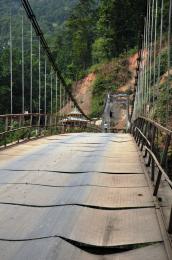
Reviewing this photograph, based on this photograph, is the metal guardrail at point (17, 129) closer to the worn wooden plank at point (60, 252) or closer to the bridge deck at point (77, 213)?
the bridge deck at point (77, 213)

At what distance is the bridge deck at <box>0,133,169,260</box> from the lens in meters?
4.34

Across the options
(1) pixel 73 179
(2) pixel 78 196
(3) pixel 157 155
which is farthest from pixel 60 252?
(3) pixel 157 155

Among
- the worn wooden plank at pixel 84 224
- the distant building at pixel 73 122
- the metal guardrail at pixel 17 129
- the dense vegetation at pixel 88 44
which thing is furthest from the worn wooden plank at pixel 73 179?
the dense vegetation at pixel 88 44

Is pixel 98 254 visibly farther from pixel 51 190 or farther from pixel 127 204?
pixel 51 190

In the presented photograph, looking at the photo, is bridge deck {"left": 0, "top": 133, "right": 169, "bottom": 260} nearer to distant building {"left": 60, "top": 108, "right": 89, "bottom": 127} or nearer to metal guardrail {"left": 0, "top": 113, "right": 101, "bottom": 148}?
metal guardrail {"left": 0, "top": 113, "right": 101, "bottom": 148}

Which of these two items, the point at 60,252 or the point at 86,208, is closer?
the point at 60,252

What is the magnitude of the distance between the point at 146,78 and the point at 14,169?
1443 cm

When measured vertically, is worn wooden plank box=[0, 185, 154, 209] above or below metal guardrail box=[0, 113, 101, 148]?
below

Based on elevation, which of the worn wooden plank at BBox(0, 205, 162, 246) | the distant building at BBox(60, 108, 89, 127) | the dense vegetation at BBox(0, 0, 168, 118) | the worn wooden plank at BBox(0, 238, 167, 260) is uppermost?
the dense vegetation at BBox(0, 0, 168, 118)

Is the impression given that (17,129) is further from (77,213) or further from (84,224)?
(84,224)

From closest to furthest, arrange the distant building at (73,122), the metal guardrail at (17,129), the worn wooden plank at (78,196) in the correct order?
the worn wooden plank at (78,196), the metal guardrail at (17,129), the distant building at (73,122)

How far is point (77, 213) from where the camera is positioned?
5582 millimetres

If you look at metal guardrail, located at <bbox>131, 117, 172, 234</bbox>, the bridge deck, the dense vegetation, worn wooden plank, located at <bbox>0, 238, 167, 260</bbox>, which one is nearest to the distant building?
the dense vegetation

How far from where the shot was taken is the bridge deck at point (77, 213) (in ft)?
14.3
